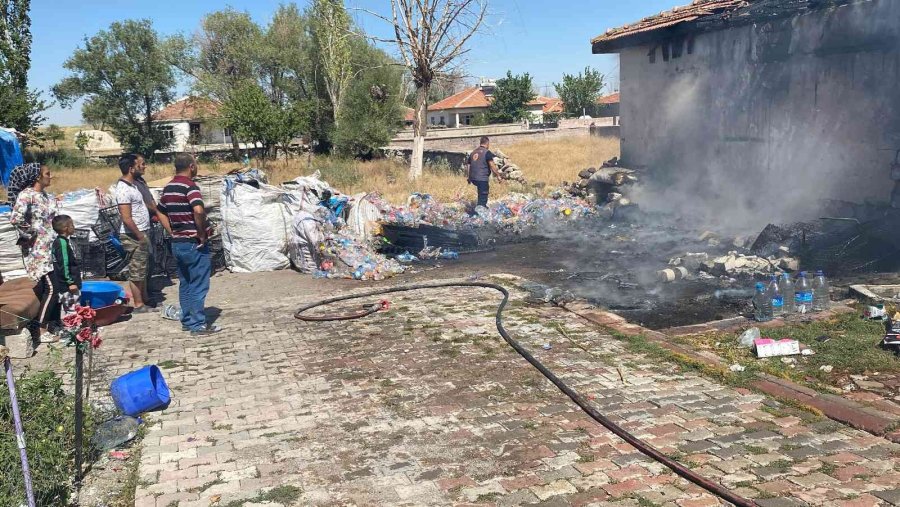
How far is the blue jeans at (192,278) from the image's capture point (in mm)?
7035

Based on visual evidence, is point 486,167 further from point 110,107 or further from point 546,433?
point 110,107

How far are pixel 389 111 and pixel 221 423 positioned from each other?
29446mm

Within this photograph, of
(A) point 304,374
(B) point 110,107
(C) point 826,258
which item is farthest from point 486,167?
(B) point 110,107

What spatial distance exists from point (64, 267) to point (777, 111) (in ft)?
38.6

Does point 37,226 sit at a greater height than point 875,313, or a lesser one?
greater

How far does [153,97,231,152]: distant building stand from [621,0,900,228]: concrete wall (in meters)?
28.2

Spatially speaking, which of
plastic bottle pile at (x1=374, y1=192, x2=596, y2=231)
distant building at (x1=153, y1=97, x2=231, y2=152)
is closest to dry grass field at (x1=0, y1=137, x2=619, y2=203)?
plastic bottle pile at (x1=374, y1=192, x2=596, y2=231)

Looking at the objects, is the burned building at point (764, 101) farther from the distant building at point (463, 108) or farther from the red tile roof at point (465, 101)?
the red tile roof at point (465, 101)

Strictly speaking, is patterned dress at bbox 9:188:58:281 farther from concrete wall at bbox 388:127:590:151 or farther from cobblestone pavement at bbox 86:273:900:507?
concrete wall at bbox 388:127:590:151

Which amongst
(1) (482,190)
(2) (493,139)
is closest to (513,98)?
(2) (493,139)

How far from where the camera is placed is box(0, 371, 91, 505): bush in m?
3.55

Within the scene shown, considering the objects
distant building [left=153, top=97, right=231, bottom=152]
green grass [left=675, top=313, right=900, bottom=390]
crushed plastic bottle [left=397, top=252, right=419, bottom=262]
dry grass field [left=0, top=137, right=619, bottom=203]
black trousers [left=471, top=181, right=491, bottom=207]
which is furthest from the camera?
distant building [left=153, top=97, right=231, bottom=152]

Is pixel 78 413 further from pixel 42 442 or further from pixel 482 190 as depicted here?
pixel 482 190

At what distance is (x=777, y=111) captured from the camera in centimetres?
1242
